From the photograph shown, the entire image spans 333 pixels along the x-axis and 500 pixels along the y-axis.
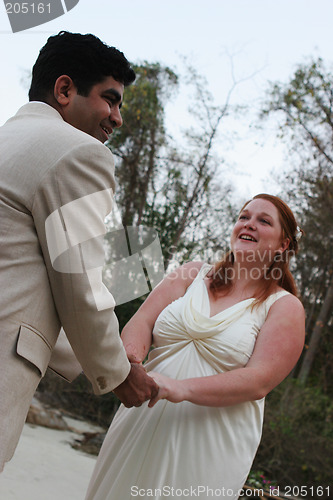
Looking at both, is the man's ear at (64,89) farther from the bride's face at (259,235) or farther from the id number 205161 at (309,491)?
the id number 205161 at (309,491)

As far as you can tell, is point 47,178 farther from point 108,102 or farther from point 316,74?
point 316,74

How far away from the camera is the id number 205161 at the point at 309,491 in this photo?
8867 millimetres

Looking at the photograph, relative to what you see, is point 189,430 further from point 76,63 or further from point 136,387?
point 76,63

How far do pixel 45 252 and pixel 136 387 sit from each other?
28.8 inches

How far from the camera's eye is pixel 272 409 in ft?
34.9

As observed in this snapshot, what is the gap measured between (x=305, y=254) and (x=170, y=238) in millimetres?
4544

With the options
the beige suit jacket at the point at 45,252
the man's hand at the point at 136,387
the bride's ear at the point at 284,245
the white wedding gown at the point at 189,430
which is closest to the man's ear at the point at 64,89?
the beige suit jacket at the point at 45,252

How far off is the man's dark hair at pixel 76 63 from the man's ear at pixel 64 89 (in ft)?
0.06

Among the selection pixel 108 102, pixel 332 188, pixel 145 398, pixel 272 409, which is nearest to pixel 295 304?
pixel 145 398

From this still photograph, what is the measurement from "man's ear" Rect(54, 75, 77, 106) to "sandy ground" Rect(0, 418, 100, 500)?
575cm

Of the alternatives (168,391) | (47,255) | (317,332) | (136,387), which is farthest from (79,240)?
(317,332)

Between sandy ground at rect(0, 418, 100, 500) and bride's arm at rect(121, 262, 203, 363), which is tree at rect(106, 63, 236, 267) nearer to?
A: sandy ground at rect(0, 418, 100, 500)

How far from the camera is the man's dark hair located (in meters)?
1.89

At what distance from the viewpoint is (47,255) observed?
1577 mm
